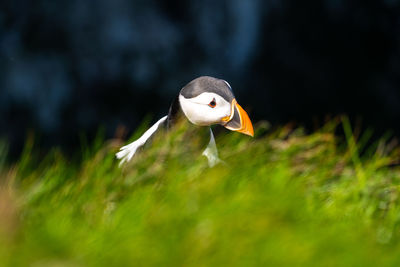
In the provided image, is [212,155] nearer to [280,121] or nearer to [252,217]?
[252,217]

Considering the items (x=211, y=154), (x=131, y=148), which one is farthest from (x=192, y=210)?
(x=131, y=148)

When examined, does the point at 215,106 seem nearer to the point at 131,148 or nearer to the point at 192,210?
the point at 131,148

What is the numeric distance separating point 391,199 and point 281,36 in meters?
2.34

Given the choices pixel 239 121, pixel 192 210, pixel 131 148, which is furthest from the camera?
pixel 131 148

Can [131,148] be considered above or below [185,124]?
below

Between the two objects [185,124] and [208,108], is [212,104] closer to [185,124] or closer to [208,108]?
[208,108]

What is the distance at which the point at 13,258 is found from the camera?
1.72m

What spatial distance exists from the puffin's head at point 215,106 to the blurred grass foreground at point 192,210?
5.5 inches

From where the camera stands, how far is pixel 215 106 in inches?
97.3

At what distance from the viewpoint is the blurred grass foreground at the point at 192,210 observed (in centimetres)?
181

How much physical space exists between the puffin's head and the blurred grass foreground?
14 centimetres

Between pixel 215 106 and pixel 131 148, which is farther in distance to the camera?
pixel 131 148

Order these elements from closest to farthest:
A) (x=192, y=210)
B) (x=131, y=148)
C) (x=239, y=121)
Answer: (x=192, y=210) < (x=239, y=121) < (x=131, y=148)

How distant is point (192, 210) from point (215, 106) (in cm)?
55
